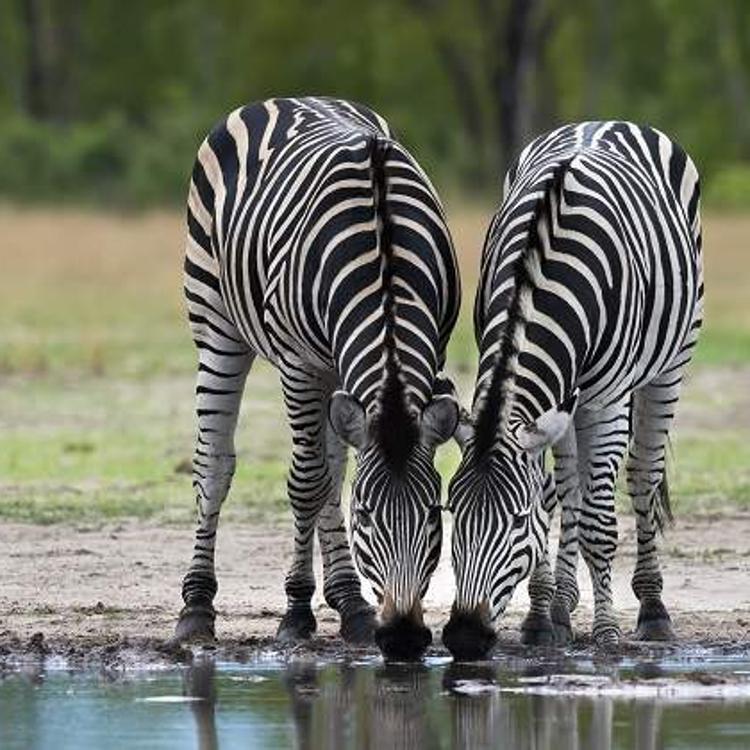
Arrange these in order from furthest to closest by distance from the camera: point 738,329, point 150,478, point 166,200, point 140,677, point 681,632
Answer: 1. point 166,200
2. point 738,329
3. point 150,478
4. point 681,632
5. point 140,677

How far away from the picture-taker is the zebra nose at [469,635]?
752cm

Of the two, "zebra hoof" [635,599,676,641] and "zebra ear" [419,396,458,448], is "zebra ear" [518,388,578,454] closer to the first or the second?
"zebra ear" [419,396,458,448]

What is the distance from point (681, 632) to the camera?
9.02 meters

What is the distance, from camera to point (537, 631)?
28.6 ft

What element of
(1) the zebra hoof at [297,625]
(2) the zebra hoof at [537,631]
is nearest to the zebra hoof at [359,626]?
(1) the zebra hoof at [297,625]

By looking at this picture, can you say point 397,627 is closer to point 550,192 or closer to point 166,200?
point 550,192

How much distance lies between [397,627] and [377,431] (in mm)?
605

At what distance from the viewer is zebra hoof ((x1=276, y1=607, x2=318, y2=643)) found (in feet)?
29.1

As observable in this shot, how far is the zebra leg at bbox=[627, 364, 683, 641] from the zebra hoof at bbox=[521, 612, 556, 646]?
24.1 inches

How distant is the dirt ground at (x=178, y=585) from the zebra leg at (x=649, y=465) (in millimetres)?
210

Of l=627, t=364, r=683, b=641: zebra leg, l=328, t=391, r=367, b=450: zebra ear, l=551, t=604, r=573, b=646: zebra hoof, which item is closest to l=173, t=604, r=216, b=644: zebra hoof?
l=551, t=604, r=573, b=646: zebra hoof

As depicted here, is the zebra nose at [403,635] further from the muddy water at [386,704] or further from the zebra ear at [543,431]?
the zebra ear at [543,431]

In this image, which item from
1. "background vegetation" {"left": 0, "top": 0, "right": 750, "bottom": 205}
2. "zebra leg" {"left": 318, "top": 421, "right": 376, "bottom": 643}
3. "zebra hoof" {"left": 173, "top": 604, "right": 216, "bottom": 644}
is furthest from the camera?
"background vegetation" {"left": 0, "top": 0, "right": 750, "bottom": 205}

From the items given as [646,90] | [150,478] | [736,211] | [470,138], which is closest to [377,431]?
[150,478]
